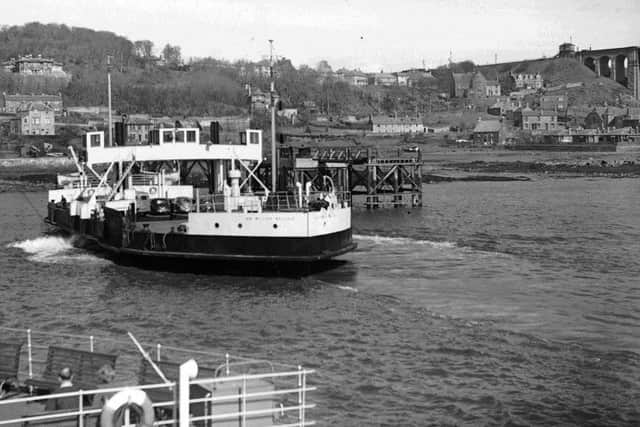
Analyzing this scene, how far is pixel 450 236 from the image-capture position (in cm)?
4678

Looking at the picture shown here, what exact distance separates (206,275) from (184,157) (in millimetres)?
8844

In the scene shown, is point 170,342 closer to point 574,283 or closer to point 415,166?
point 574,283

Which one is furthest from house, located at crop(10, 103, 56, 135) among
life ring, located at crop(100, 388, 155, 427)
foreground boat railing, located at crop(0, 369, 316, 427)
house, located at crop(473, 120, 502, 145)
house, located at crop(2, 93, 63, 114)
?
life ring, located at crop(100, 388, 155, 427)

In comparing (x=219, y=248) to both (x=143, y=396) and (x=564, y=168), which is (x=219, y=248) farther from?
(x=564, y=168)

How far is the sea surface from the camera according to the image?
717 inches

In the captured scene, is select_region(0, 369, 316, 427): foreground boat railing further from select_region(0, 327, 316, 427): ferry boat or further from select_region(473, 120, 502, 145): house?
select_region(473, 120, 502, 145): house

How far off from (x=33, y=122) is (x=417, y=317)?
132 metres

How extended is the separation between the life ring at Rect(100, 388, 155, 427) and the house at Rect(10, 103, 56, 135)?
470 ft

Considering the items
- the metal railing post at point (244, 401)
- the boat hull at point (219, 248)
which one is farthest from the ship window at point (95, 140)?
the metal railing post at point (244, 401)

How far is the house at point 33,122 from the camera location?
146375 mm

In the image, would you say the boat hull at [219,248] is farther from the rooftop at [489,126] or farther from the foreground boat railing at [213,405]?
the rooftop at [489,126]

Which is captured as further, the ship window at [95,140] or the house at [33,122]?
the house at [33,122]

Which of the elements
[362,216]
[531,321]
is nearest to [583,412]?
[531,321]

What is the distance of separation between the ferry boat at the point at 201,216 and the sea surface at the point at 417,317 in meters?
0.98
